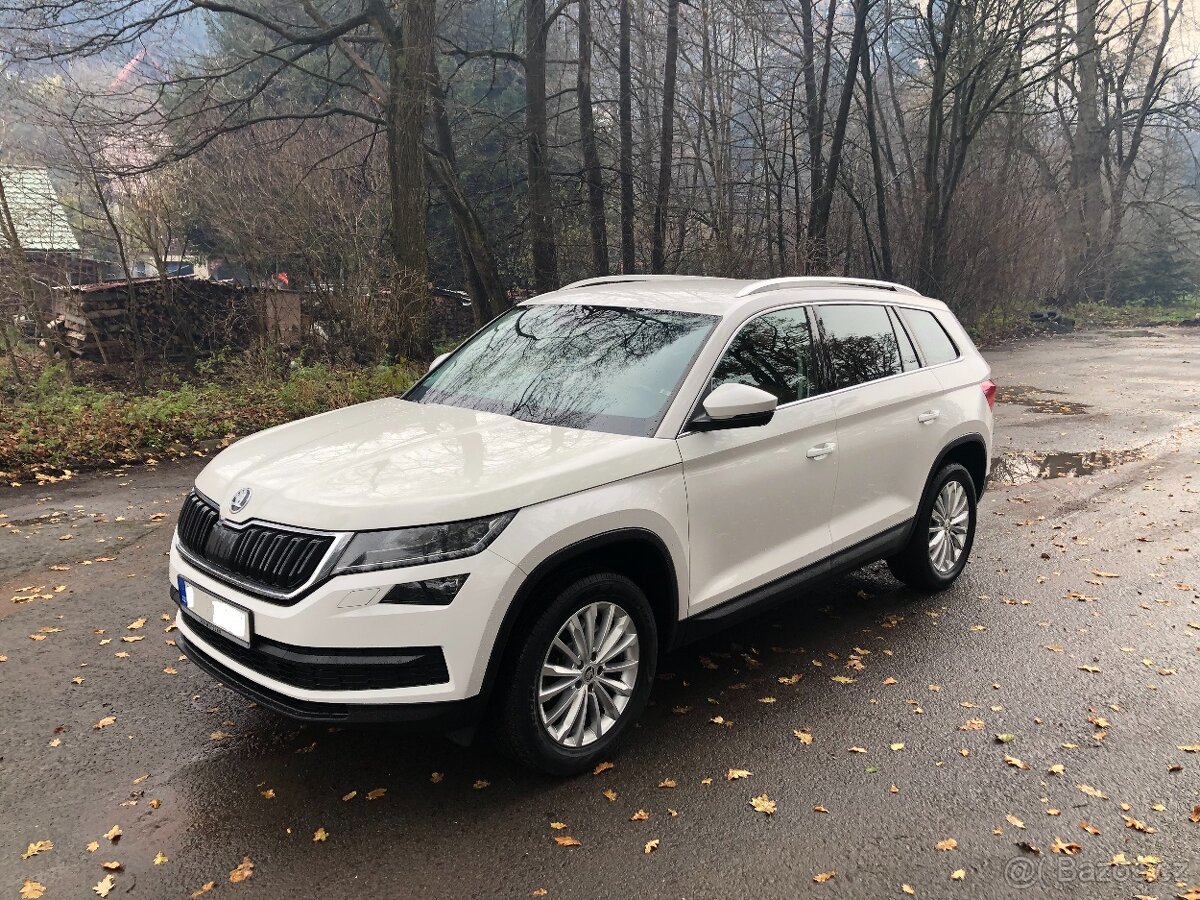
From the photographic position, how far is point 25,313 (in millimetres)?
12172

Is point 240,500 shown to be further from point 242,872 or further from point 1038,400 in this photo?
point 1038,400

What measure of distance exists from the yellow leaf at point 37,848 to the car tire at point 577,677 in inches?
60.3

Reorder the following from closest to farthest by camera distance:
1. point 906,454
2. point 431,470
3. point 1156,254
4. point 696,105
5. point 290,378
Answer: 1. point 431,470
2. point 906,454
3. point 290,378
4. point 696,105
5. point 1156,254

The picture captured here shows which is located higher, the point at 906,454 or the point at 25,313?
the point at 25,313

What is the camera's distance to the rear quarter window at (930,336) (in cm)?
514

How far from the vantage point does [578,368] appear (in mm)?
4035

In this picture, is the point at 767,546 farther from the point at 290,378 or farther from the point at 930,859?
the point at 290,378

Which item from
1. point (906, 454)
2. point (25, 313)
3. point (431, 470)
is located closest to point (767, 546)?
point (906, 454)

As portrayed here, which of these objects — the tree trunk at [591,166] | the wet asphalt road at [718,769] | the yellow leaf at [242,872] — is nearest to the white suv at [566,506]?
the wet asphalt road at [718,769]

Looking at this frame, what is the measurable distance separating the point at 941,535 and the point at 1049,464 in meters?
4.38

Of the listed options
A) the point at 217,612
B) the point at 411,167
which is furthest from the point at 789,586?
the point at 411,167

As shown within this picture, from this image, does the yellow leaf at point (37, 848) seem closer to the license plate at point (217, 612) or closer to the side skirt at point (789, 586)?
the license plate at point (217, 612)

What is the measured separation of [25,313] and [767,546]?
12.4 metres

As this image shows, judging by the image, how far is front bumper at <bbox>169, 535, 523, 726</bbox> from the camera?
278 cm
